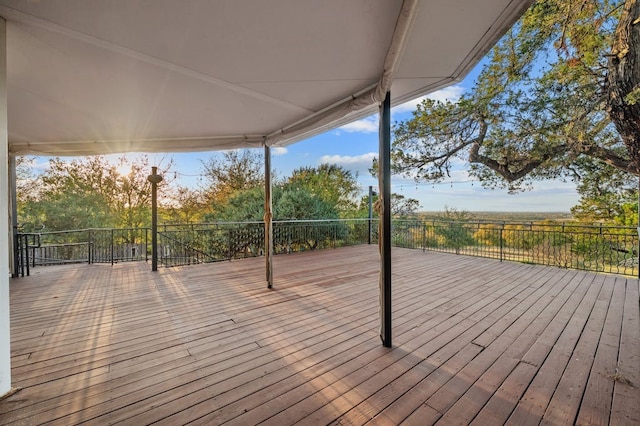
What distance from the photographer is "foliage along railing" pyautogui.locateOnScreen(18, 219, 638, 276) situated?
629cm

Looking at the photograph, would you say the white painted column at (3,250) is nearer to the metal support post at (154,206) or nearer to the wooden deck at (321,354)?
the wooden deck at (321,354)

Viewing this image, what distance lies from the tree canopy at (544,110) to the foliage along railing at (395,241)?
1522 mm

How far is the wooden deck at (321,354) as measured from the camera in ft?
5.04

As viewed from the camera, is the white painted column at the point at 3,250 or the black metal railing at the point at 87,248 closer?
the white painted column at the point at 3,250

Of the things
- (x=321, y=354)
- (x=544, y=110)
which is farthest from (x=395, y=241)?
(x=321, y=354)

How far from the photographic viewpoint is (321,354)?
214 centimetres

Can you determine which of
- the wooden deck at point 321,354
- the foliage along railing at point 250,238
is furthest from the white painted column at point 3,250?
the foliage along railing at point 250,238

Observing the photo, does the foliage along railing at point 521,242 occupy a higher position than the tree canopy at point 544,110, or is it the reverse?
the tree canopy at point 544,110

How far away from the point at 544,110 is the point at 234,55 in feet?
23.0

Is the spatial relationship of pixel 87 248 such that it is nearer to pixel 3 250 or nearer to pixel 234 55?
pixel 3 250

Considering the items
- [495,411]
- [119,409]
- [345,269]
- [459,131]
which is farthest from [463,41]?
[459,131]

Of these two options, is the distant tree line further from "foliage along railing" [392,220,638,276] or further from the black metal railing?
"foliage along railing" [392,220,638,276]

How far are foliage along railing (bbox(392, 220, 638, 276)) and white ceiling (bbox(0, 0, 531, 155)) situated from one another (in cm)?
560

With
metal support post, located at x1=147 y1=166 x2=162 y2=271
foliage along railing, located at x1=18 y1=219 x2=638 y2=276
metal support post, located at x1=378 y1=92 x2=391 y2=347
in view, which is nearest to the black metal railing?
foliage along railing, located at x1=18 y1=219 x2=638 y2=276
